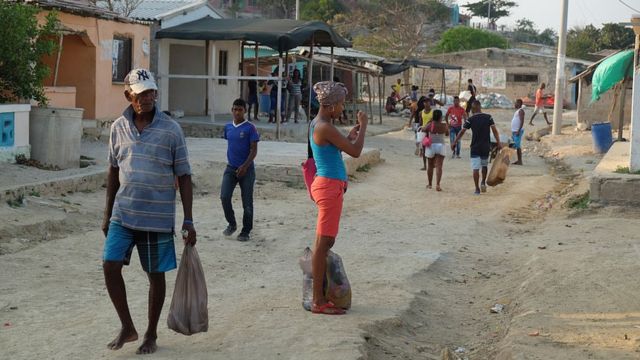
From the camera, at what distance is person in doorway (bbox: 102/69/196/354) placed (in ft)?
16.8

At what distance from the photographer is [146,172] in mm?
5133

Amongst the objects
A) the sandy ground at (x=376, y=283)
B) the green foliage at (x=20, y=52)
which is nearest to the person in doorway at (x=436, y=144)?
the sandy ground at (x=376, y=283)

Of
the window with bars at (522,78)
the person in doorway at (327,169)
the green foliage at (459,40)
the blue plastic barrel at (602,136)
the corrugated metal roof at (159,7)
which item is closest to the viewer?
the person in doorway at (327,169)

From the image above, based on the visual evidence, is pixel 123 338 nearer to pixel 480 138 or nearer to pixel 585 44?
pixel 480 138

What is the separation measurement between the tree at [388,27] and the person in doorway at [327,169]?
44222mm

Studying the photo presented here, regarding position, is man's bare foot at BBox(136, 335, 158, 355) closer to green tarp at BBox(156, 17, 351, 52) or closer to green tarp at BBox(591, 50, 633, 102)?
green tarp at BBox(156, 17, 351, 52)

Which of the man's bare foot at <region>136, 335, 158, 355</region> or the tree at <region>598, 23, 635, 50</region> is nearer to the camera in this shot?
the man's bare foot at <region>136, 335, 158, 355</region>

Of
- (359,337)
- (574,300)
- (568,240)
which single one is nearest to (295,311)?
(359,337)

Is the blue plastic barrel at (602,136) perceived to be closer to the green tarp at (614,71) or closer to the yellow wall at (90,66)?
the green tarp at (614,71)

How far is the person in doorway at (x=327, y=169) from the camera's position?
245 inches

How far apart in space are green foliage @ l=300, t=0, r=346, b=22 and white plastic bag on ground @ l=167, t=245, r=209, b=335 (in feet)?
174

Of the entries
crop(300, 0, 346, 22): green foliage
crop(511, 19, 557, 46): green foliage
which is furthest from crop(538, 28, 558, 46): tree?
crop(300, 0, 346, 22): green foliage

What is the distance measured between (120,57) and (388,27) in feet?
117

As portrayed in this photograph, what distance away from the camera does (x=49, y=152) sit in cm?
1284
